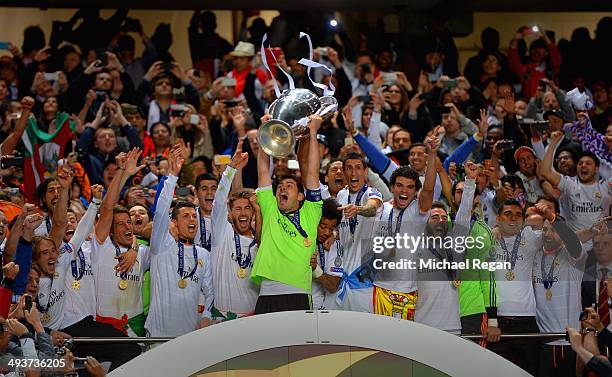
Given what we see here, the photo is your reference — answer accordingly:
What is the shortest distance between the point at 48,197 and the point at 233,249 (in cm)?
201

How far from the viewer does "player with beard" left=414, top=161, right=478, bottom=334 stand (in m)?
8.63

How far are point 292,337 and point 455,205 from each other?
3.64 metres

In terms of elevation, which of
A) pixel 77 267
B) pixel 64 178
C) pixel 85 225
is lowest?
pixel 77 267

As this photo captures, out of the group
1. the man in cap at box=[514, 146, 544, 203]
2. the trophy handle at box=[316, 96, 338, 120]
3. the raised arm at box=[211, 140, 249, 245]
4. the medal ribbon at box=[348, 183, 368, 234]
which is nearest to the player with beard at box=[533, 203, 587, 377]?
the medal ribbon at box=[348, 183, 368, 234]

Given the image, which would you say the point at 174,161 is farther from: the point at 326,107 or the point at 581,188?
the point at 581,188

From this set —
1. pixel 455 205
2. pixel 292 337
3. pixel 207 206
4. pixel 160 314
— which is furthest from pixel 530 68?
pixel 292 337

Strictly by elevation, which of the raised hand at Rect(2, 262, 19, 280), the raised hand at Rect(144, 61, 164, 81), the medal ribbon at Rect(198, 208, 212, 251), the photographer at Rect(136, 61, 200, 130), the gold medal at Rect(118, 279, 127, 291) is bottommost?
the gold medal at Rect(118, 279, 127, 291)

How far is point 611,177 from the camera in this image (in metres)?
11.7

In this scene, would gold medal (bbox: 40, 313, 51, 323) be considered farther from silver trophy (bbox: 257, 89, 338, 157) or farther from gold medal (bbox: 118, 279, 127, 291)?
silver trophy (bbox: 257, 89, 338, 157)

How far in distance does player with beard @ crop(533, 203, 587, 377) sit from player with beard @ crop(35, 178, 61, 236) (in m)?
4.02

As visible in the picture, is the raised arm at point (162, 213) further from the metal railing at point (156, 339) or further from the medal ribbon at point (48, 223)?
A: the metal railing at point (156, 339)

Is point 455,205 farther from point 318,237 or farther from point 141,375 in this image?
point 141,375

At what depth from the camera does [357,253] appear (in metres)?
8.91

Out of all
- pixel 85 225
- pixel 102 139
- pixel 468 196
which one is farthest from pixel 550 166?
pixel 85 225
